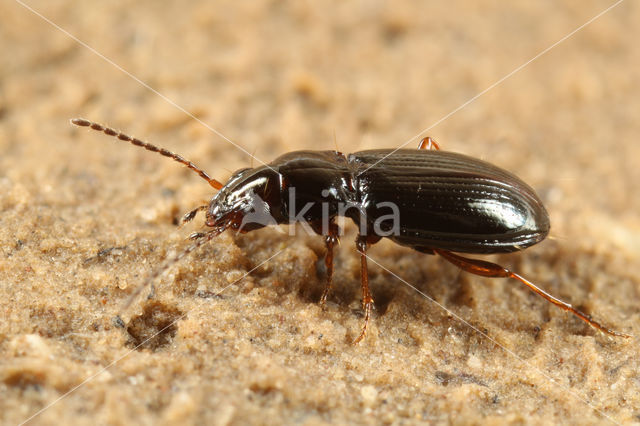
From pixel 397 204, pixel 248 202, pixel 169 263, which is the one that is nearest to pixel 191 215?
pixel 248 202

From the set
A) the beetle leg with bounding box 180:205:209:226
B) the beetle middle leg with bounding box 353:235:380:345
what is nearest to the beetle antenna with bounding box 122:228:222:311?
the beetle leg with bounding box 180:205:209:226

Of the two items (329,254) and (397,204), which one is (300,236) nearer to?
(329,254)

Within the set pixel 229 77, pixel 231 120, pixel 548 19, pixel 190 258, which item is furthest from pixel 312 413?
pixel 548 19

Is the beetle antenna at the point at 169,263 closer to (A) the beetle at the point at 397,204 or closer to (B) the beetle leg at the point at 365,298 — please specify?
(A) the beetle at the point at 397,204

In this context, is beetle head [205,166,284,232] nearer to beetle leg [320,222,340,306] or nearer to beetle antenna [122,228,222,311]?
beetle antenna [122,228,222,311]

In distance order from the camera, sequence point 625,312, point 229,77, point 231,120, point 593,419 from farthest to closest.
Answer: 1. point 229,77
2. point 231,120
3. point 625,312
4. point 593,419

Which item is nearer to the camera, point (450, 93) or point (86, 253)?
point (86, 253)

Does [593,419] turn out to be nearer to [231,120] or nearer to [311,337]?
[311,337]

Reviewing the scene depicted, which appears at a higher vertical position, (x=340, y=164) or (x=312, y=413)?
(x=340, y=164)
